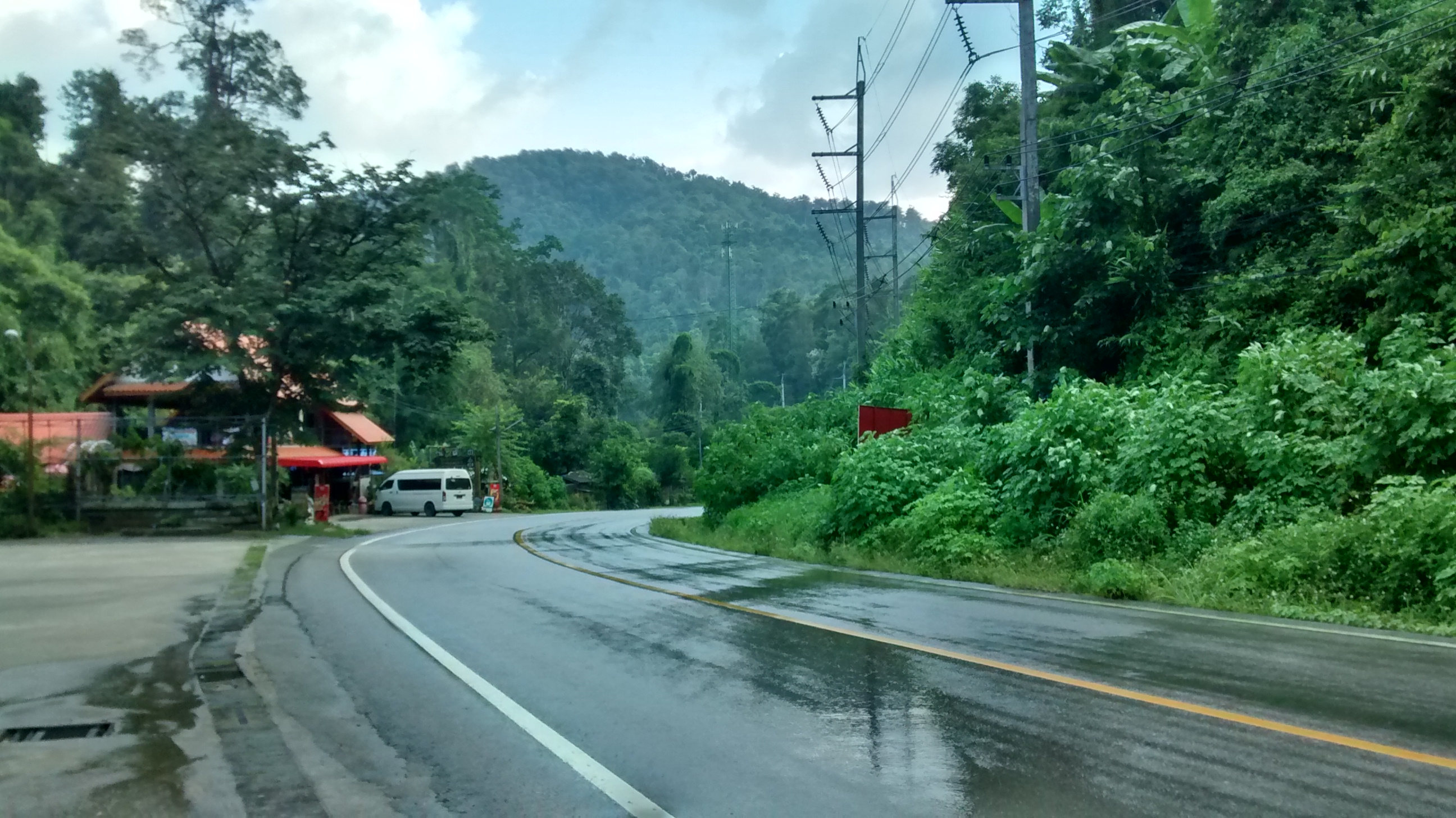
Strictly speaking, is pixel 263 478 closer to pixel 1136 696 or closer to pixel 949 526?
pixel 949 526

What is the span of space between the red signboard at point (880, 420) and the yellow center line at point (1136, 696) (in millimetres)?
13933

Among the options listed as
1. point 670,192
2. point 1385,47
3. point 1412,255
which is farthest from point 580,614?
point 670,192

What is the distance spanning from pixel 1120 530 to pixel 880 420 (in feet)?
38.6

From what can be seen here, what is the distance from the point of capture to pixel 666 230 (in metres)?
155

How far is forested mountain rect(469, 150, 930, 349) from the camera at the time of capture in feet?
447

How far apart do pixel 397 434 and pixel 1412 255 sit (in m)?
63.9

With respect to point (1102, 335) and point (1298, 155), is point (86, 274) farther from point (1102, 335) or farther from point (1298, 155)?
point (1298, 155)

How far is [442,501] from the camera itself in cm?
5347

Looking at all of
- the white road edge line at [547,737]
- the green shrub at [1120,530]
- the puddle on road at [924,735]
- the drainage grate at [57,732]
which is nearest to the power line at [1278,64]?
the green shrub at [1120,530]

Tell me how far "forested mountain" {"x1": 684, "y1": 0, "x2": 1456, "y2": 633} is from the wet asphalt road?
2.47 meters

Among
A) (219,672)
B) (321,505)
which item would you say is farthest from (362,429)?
(219,672)

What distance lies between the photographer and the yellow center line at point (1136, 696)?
580 cm

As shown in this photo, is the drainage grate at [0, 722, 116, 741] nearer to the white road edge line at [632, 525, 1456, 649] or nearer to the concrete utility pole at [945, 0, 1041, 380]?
the white road edge line at [632, 525, 1456, 649]

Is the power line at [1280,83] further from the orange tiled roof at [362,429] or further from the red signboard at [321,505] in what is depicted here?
the orange tiled roof at [362,429]
